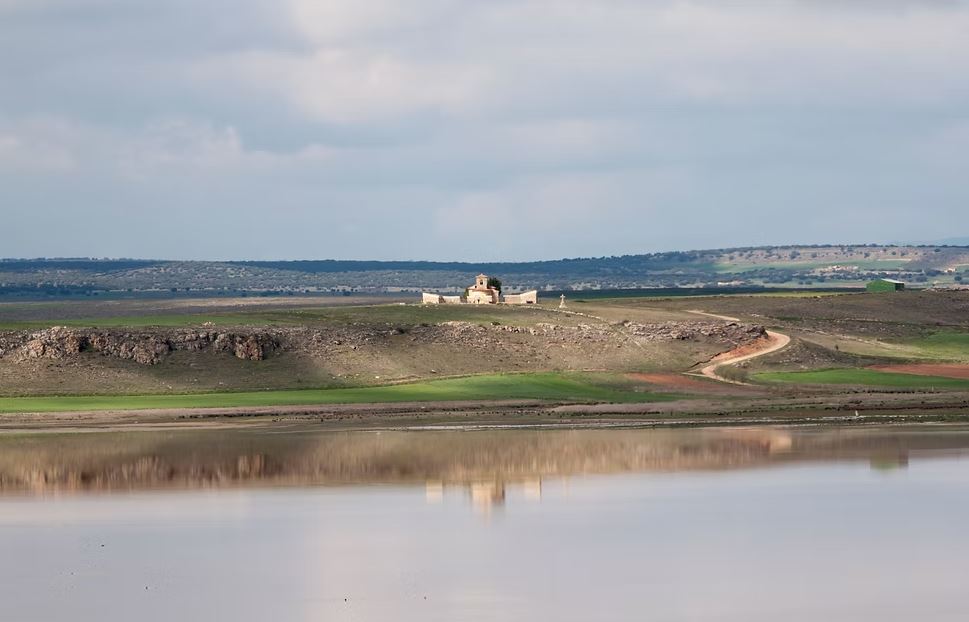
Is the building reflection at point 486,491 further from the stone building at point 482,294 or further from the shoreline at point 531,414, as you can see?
the stone building at point 482,294

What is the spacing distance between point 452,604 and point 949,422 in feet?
149

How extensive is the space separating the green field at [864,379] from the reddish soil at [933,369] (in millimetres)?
1489

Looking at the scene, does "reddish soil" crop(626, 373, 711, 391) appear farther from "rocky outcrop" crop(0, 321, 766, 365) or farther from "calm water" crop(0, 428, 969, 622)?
"calm water" crop(0, 428, 969, 622)

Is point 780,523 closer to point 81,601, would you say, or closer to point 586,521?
point 586,521

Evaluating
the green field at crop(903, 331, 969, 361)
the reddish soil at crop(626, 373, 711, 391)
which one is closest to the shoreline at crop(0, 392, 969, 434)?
the reddish soil at crop(626, 373, 711, 391)

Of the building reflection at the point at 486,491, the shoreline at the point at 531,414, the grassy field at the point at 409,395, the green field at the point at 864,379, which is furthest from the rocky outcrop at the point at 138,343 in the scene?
the building reflection at the point at 486,491

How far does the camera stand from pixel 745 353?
108000 millimetres

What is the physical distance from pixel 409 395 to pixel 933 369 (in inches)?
1345

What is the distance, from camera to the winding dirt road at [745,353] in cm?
10144

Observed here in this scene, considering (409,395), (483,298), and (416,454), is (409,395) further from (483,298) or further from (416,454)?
(483,298)

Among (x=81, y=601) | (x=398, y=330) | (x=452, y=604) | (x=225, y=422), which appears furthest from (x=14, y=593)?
(x=398, y=330)


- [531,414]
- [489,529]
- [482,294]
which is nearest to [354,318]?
[482,294]

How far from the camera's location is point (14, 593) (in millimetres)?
34188

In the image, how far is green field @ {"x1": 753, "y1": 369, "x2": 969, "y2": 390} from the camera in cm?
9488
